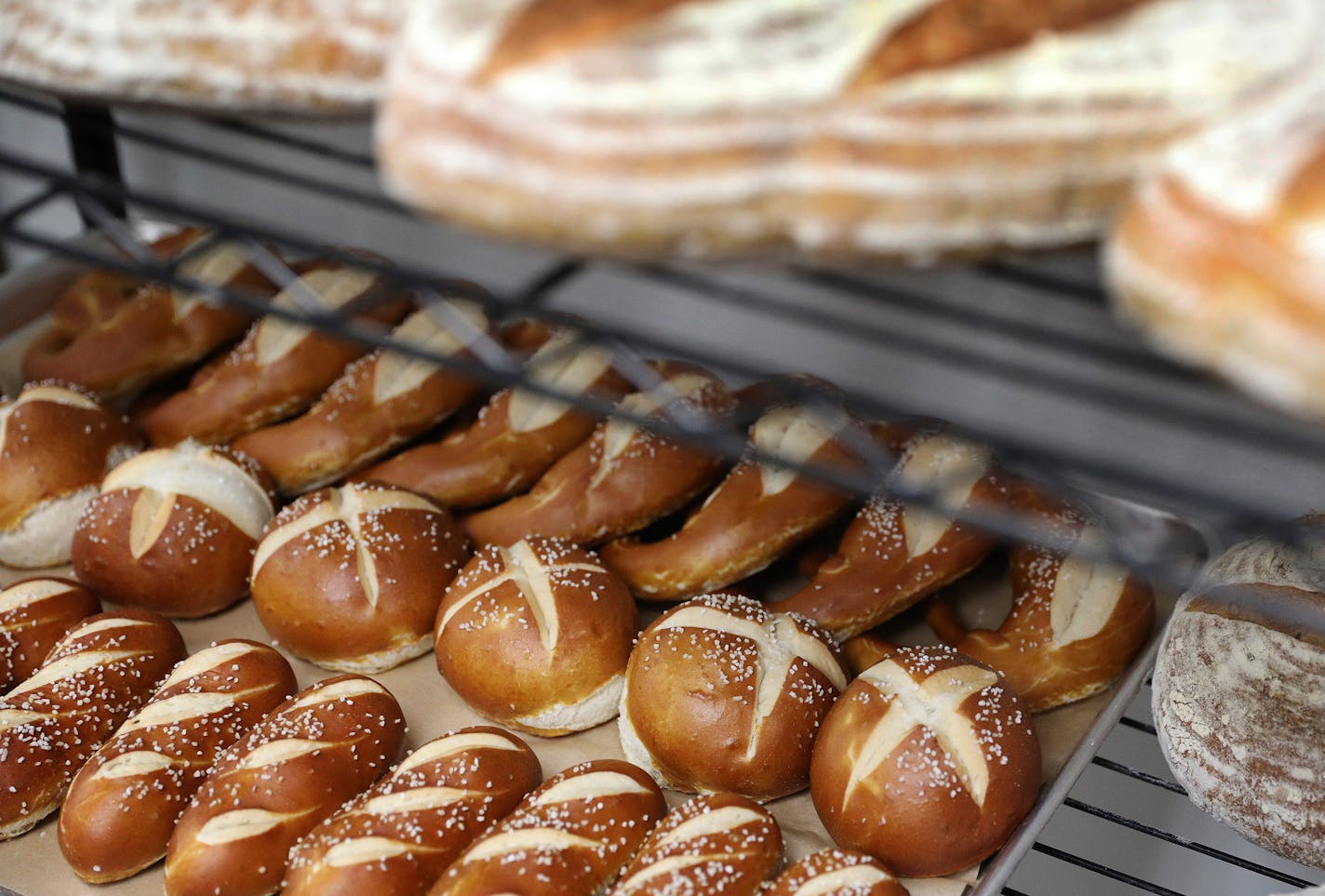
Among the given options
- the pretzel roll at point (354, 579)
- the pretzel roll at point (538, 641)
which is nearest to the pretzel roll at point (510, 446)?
the pretzel roll at point (354, 579)

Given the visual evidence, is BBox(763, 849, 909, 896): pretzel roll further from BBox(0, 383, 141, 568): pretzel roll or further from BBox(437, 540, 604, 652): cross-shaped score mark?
BBox(0, 383, 141, 568): pretzel roll

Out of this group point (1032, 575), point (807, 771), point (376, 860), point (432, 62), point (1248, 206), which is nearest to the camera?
point (1248, 206)

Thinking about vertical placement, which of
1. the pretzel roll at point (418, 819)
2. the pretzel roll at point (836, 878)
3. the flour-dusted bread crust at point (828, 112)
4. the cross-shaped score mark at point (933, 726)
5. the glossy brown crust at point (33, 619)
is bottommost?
the pretzel roll at point (836, 878)

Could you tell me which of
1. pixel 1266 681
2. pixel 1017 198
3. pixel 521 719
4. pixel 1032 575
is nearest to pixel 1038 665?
pixel 1032 575

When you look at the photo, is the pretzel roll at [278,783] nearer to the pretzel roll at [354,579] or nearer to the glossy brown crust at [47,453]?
the pretzel roll at [354,579]

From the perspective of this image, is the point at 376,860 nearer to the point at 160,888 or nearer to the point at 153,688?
the point at 160,888

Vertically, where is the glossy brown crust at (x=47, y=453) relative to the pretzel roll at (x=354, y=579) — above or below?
above
